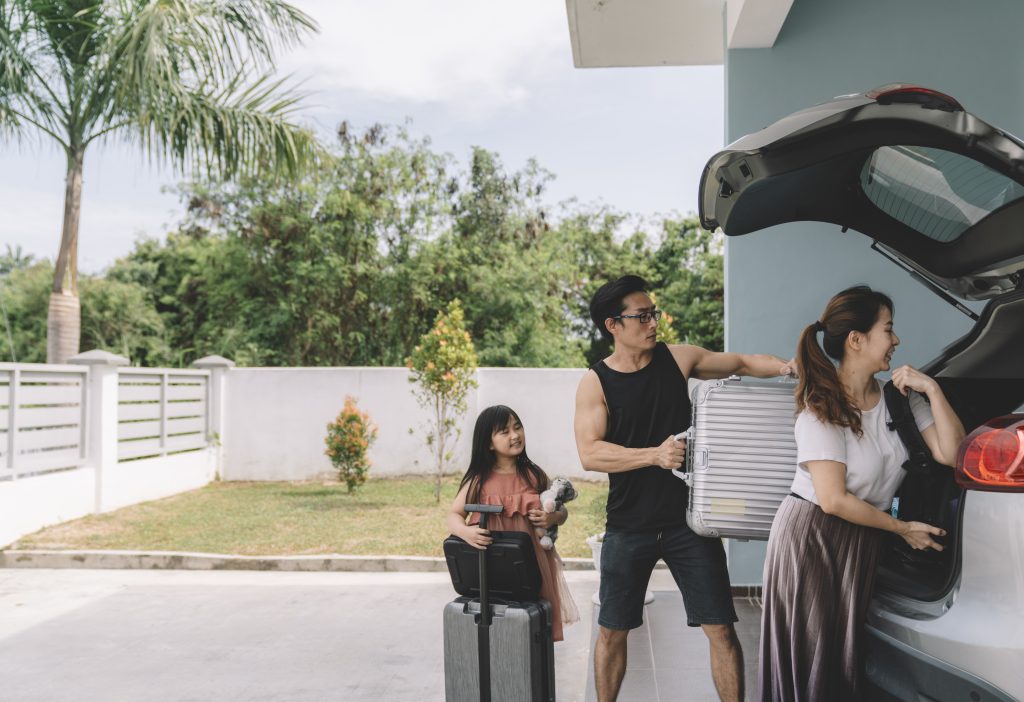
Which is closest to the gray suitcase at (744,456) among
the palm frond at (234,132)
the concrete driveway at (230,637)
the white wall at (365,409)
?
the concrete driveway at (230,637)

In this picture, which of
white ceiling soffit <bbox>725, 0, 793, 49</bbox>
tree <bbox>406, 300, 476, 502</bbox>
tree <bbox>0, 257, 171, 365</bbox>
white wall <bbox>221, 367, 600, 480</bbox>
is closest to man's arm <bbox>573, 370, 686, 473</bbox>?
white ceiling soffit <bbox>725, 0, 793, 49</bbox>

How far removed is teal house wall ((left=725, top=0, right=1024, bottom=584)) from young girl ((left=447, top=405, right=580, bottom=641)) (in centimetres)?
202

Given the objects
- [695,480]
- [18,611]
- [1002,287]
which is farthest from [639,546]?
[18,611]

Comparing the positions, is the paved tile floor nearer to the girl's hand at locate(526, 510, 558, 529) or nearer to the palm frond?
the girl's hand at locate(526, 510, 558, 529)

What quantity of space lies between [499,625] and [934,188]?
5.92 ft

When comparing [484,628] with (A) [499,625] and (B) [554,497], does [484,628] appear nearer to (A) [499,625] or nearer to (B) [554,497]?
(A) [499,625]

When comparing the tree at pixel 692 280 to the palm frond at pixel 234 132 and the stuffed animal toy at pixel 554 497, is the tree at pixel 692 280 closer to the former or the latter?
the palm frond at pixel 234 132

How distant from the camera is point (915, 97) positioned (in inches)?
78.1

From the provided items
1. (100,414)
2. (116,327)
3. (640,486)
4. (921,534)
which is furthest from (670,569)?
(116,327)

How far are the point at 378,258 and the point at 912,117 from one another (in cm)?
1464

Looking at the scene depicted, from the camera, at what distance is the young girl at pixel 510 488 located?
3.05 metres

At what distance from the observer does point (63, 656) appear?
4.64 metres

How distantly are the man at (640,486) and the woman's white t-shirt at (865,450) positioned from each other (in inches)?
23.6

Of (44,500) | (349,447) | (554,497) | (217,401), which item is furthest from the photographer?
(217,401)
